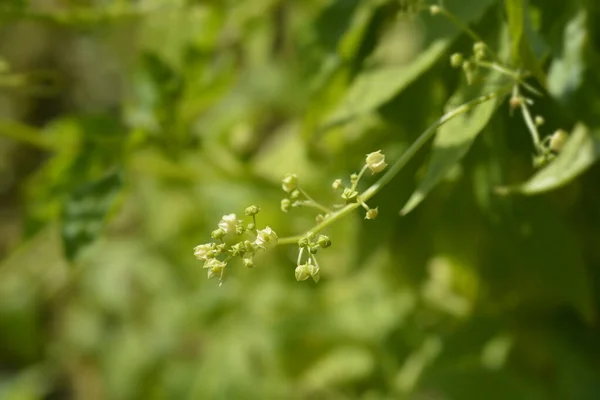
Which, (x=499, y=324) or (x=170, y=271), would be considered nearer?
(x=499, y=324)

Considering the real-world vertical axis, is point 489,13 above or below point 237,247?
above

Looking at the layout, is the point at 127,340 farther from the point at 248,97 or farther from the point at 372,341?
the point at 372,341

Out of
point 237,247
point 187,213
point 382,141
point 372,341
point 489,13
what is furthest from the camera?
point 187,213

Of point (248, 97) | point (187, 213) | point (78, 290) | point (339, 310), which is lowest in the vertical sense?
point (339, 310)

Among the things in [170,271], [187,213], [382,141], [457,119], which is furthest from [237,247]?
[170,271]

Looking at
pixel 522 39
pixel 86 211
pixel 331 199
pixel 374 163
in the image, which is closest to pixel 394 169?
pixel 374 163

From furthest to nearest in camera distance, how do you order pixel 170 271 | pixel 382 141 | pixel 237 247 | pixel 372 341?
pixel 170 271
pixel 372 341
pixel 382 141
pixel 237 247

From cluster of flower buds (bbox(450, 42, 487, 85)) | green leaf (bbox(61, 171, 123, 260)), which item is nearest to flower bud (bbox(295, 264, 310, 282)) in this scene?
cluster of flower buds (bbox(450, 42, 487, 85))

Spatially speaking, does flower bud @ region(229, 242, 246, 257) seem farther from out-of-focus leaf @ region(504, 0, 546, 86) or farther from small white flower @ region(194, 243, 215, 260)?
out-of-focus leaf @ region(504, 0, 546, 86)
